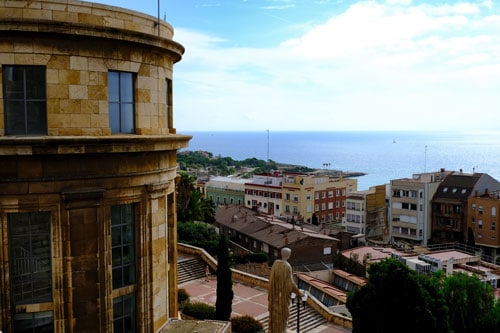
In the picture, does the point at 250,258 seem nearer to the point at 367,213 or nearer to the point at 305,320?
the point at 305,320

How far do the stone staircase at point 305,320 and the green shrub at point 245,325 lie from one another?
134 cm

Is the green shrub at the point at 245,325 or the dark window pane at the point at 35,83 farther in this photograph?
the green shrub at the point at 245,325

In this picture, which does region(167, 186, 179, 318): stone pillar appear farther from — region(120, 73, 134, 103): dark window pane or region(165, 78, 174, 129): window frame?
region(120, 73, 134, 103): dark window pane

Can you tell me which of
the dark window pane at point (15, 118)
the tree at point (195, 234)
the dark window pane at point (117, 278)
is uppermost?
the dark window pane at point (15, 118)

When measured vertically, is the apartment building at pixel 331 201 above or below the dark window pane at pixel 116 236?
below

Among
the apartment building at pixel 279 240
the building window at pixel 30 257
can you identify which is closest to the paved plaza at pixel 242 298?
the apartment building at pixel 279 240

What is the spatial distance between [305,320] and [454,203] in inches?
2008

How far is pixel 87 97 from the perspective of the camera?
48.9 feet

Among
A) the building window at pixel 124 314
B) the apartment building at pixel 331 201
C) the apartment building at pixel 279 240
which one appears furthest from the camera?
the apartment building at pixel 331 201

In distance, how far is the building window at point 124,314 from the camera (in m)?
16.3

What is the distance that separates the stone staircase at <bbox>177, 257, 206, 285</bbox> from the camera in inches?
1532

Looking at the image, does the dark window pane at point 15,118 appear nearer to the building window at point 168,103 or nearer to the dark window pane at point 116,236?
the dark window pane at point 116,236

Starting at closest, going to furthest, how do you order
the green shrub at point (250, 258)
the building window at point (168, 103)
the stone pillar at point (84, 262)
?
the stone pillar at point (84, 262)
the building window at point (168, 103)
the green shrub at point (250, 258)

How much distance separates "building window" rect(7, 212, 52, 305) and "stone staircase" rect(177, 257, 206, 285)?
23808 millimetres
